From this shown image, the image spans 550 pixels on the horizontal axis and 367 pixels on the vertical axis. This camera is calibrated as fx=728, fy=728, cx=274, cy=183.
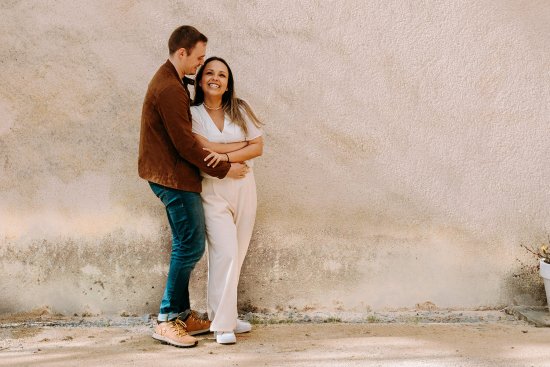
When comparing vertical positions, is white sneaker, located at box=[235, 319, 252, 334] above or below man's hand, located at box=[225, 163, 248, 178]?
below

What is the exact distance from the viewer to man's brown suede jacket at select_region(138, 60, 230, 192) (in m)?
3.99

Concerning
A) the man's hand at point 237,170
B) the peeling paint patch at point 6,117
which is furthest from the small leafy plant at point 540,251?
the peeling paint patch at point 6,117

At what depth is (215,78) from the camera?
13.8 feet

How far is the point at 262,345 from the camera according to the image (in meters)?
4.23

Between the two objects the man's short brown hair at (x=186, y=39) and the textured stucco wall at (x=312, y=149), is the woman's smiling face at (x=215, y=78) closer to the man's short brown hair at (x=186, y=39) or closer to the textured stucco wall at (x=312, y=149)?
the man's short brown hair at (x=186, y=39)

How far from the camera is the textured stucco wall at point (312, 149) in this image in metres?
4.73

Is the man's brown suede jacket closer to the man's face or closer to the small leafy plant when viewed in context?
the man's face

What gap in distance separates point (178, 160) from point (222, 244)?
57 centimetres

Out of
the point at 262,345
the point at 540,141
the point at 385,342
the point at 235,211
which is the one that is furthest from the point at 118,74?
the point at 540,141

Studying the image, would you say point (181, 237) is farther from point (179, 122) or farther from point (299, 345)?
point (299, 345)

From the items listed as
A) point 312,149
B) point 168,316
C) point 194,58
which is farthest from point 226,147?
point 168,316

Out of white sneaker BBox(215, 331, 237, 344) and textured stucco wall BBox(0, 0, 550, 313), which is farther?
textured stucco wall BBox(0, 0, 550, 313)

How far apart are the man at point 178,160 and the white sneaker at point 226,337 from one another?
0.46 ft

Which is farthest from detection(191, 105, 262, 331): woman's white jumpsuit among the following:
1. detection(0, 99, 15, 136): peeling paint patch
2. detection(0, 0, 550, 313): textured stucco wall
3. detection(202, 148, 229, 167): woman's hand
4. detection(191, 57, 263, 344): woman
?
detection(0, 99, 15, 136): peeling paint patch
